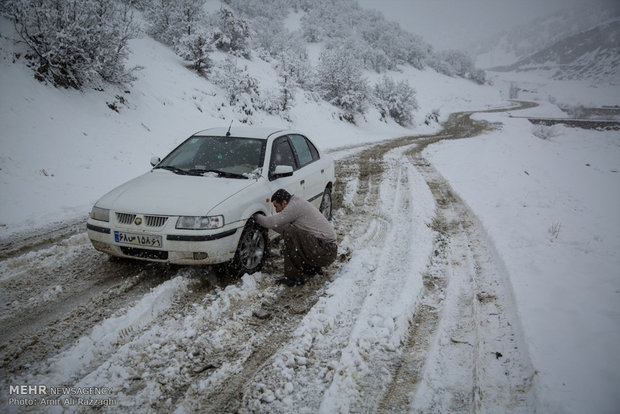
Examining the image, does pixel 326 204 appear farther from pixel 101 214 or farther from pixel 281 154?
pixel 101 214

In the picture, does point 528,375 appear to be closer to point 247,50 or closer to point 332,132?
point 332,132

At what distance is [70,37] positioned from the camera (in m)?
8.41

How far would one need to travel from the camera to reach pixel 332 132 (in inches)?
709

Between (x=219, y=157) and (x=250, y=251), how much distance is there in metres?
1.39

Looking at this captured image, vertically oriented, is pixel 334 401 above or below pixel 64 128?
below

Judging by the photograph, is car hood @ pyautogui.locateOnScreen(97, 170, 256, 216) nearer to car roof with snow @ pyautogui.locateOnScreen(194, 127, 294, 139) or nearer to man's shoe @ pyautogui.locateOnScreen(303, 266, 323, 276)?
car roof with snow @ pyautogui.locateOnScreen(194, 127, 294, 139)

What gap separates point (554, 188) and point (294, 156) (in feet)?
23.5

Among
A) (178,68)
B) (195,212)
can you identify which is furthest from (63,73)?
(195,212)

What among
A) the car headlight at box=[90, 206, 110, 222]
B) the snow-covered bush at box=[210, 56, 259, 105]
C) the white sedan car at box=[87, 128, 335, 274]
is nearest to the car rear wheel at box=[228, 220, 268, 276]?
the white sedan car at box=[87, 128, 335, 274]

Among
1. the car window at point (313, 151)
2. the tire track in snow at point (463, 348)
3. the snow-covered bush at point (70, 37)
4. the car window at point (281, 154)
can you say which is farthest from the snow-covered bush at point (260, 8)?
the tire track in snow at point (463, 348)

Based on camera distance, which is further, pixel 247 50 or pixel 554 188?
pixel 247 50

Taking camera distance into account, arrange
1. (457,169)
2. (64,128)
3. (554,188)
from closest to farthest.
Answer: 1. (64,128)
2. (554,188)
3. (457,169)

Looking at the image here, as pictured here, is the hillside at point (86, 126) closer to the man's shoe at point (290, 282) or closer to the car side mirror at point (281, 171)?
the car side mirror at point (281, 171)

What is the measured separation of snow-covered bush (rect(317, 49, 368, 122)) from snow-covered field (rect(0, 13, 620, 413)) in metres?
8.41
